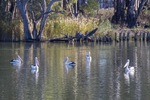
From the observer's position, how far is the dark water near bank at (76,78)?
70.8 ft

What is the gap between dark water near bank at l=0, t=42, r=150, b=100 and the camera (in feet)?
70.8

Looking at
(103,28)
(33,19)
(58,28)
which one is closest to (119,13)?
(103,28)

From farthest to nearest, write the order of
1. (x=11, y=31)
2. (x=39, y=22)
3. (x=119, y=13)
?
(x=119, y=13)
(x=39, y=22)
(x=11, y=31)

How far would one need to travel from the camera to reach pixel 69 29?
52781 mm

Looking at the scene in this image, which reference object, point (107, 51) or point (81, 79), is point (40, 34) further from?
point (81, 79)

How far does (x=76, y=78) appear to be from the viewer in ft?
84.9

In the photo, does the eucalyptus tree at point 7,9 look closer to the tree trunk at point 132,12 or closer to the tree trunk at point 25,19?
the tree trunk at point 25,19

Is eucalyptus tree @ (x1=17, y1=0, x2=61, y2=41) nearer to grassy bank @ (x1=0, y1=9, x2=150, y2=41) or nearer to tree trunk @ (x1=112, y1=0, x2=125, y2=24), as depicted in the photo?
grassy bank @ (x1=0, y1=9, x2=150, y2=41)

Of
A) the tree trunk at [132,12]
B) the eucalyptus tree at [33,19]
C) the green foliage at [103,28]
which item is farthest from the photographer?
the tree trunk at [132,12]

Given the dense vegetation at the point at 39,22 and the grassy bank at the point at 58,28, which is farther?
the grassy bank at the point at 58,28

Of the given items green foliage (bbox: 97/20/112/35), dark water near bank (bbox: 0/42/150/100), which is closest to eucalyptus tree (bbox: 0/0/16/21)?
green foliage (bbox: 97/20/112/35)

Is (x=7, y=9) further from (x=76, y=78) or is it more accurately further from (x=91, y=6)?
(x=76, y=78)

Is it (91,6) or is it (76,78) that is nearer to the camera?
(76,78)

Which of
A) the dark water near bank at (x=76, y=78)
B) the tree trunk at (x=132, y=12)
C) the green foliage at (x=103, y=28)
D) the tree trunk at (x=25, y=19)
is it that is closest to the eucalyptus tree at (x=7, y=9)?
the tree trunk at (x=25, y=19)
